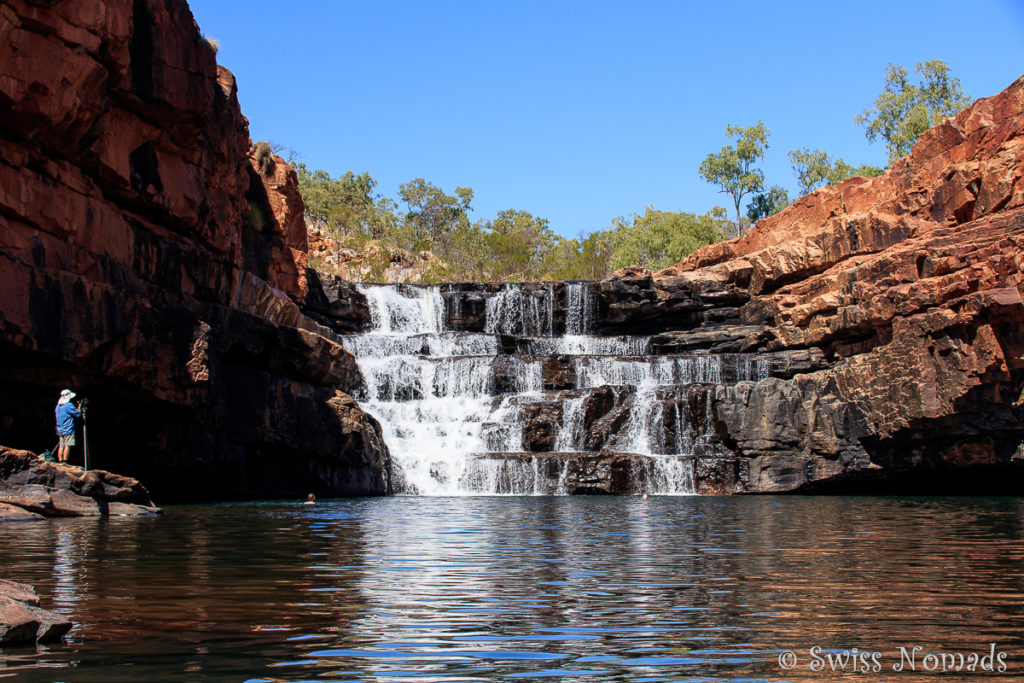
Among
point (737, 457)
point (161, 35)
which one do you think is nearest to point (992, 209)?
point (737, 457)

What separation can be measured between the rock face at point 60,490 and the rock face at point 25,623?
12485mm

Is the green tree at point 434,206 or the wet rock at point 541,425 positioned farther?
the green tree at point 434,206

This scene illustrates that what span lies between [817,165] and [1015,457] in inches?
2255

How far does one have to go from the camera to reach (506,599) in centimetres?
978

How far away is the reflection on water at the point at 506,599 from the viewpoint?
22.2ft

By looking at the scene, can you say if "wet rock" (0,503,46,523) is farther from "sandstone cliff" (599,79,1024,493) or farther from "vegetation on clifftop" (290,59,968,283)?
"vegetation on clifftop" (290,59,968,283)

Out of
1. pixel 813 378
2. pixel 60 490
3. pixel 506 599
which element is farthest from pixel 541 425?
pixel 506 599

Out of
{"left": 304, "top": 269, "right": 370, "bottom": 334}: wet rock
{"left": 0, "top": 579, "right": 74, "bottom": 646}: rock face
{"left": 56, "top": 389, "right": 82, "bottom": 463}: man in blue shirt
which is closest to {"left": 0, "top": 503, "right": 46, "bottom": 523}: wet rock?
{"left": 56, "top": 389, "right": 82, "bottom": 463}: man in blue shirt

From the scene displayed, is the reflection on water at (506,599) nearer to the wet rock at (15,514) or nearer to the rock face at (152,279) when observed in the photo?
the wet rock at (15,514)

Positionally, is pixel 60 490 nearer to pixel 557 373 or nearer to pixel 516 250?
pixel 557 373

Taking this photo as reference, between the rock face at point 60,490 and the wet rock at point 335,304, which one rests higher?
the wet rock at point 335,304

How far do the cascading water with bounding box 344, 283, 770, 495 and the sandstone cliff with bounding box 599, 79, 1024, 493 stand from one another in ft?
5.85

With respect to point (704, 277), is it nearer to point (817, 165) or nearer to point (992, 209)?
point (992, 209)

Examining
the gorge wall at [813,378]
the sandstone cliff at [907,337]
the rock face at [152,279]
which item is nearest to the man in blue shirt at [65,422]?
the rock face at [152,279]
